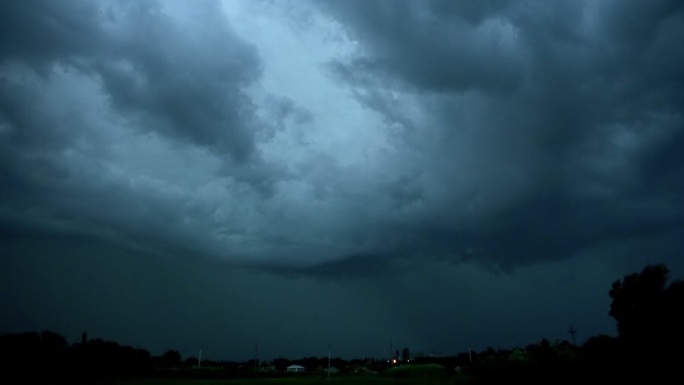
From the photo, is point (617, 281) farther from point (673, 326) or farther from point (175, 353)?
point (175, 353)

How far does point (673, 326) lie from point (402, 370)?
5993 cm

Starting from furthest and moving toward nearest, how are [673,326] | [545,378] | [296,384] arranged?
[296,384], [545,378], [673,326]

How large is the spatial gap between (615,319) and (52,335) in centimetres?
12060

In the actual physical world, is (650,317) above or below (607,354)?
above

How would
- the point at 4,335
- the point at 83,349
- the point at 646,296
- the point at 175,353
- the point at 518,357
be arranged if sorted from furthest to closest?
the point at 175,353, the point at 83,349, the point at 4,335, the point at 646,296, the point at 518,357

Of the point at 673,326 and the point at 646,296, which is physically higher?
the point at 646,296

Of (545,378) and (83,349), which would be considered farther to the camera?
(83,349)

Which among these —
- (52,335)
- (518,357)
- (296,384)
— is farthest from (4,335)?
(518,357)

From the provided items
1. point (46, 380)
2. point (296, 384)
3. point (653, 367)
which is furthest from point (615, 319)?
point (46, 380)

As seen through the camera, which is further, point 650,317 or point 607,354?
point 650,317

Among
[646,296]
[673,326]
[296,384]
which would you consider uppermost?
[646,296]

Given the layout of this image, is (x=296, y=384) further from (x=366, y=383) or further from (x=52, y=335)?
(x=52, y=335)

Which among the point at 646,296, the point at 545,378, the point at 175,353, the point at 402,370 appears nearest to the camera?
the point at 545,378

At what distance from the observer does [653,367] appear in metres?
47.6
